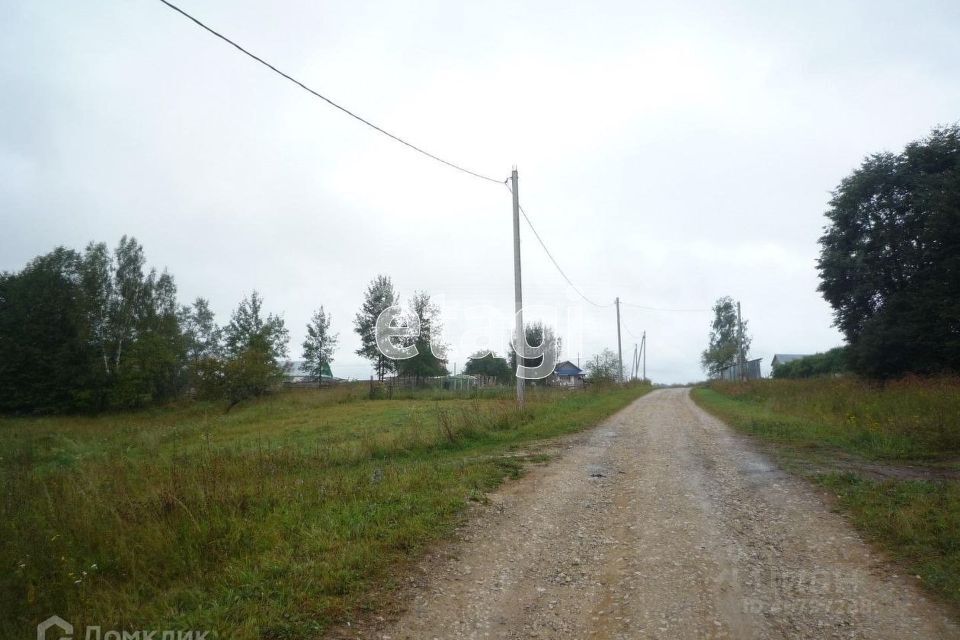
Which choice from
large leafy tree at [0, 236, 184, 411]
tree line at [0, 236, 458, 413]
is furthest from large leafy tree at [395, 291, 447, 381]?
large leafy tree at [0, 236, 184, 411]

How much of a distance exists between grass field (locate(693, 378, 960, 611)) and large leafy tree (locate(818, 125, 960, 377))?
676 centimetres

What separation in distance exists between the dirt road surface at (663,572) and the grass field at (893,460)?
1.04 ft

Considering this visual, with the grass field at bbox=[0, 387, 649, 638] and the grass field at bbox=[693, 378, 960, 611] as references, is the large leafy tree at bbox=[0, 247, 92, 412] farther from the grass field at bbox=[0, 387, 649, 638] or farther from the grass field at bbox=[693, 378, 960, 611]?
the grass field at bbox=[693, 378, 960, 611]

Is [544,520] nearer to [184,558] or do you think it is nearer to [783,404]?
[184,558]

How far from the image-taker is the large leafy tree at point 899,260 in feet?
62.0

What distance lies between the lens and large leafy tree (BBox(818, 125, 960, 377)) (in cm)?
1891

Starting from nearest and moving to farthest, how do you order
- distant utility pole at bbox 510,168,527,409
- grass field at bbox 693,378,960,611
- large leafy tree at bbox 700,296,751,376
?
grass field at bbox 693,378,960,611, distant utility pole at bbox 510,168,527,409, large leafy tree at bbox 700,296,751,376

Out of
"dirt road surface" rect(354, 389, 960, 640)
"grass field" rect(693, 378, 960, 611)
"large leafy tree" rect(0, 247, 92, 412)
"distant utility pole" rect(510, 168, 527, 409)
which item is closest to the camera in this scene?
"dirt road surface" rect(354, 389, 960, 640)

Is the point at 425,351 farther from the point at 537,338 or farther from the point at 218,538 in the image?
the point at 218,538

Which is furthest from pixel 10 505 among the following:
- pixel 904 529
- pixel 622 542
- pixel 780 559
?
pixel 904 529

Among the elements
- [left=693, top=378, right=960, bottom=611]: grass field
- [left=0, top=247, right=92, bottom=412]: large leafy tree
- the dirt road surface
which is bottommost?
the dirt road surface

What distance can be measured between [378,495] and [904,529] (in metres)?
5.28

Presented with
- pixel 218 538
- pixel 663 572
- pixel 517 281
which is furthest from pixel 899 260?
pixel 218 538

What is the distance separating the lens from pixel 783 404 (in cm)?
1758
